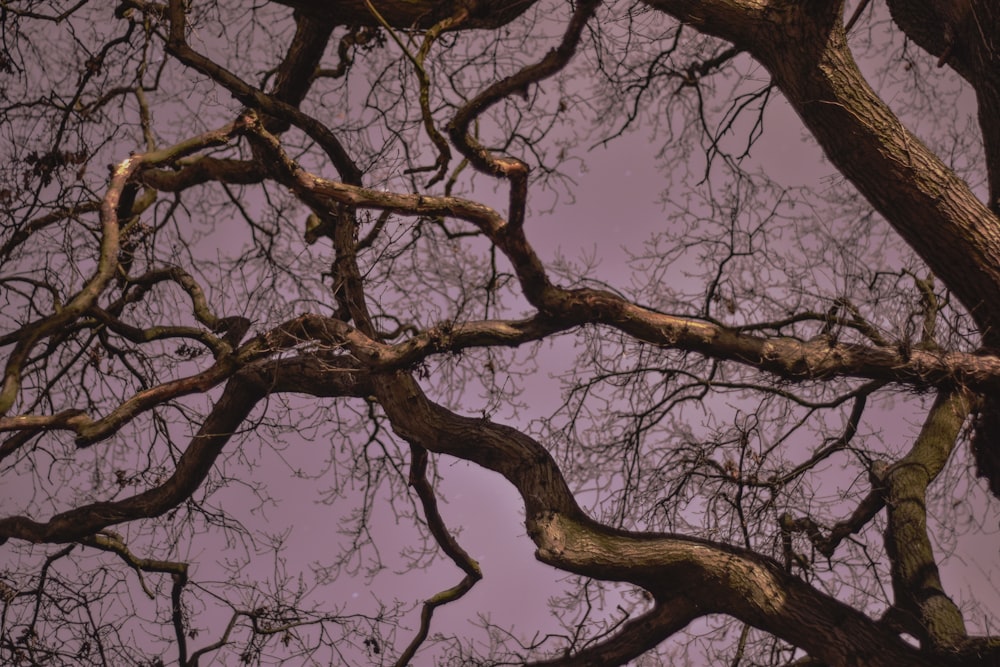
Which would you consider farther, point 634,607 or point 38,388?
point 38,388

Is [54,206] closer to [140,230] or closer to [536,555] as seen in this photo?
[140,230]

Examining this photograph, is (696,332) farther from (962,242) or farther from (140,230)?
(140,230)

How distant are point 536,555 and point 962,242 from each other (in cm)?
223

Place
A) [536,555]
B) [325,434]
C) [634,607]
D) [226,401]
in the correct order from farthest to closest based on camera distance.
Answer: [325,434] < [226,401] < [634,607] < [536,555]

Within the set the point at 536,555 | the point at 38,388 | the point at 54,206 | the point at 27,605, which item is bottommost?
the point at 536,555

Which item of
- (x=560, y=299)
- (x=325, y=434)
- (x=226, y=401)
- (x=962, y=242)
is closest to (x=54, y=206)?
(x=226, y=401)

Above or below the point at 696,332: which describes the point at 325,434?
above

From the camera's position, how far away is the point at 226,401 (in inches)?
189

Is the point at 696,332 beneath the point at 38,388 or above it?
beneath

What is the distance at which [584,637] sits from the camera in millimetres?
4590

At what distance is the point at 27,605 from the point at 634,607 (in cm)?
318

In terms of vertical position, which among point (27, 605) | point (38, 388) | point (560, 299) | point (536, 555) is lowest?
point (536, 555)

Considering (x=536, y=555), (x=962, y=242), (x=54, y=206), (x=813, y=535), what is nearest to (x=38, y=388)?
(x=54, y=206)

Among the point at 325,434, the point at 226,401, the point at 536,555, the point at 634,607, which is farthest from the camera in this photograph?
the point at 325,434
